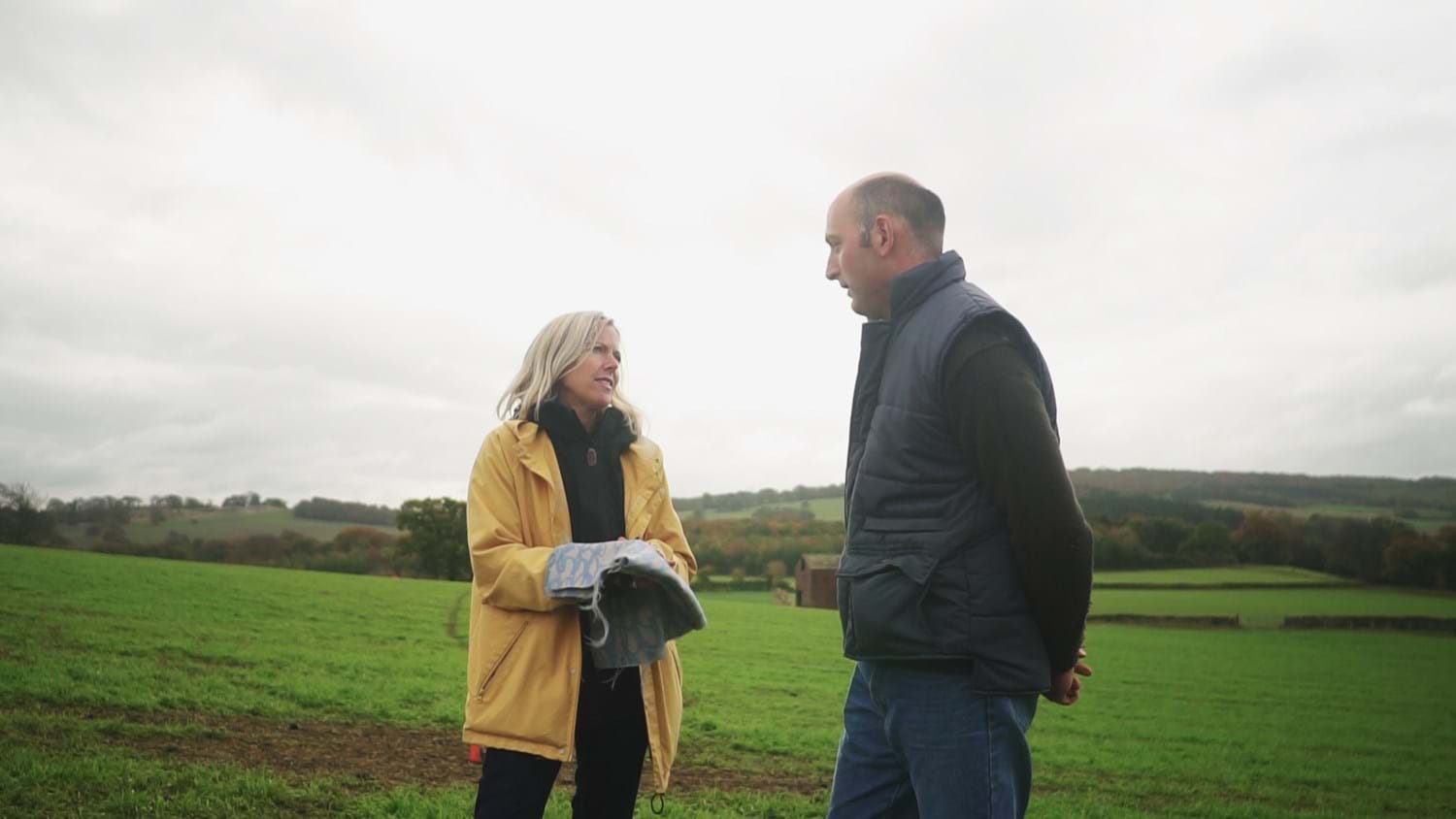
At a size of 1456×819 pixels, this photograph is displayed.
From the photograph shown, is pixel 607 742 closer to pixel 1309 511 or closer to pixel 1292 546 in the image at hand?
pixel 1292 546

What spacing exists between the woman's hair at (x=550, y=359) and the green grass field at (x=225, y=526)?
55142mm

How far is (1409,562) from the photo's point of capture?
81.6m

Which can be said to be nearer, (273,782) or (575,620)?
(575,620)

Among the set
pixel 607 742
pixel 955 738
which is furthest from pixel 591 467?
pixel 955 738

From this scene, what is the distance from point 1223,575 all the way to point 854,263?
89.1 metres

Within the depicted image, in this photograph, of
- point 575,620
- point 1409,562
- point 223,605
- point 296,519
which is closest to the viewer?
point 575,620

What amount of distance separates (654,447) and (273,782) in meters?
4.80

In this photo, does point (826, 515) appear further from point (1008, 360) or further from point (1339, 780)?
point (1008, 360)

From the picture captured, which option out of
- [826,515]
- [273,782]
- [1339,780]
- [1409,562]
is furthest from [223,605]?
[1409,562]

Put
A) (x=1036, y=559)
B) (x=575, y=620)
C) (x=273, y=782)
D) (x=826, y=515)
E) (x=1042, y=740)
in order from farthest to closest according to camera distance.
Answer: (x=826, y=515) < (x=1042, y=740) < (x=273, y=782) < (x=575, y=620) < (x=1036, y=559)

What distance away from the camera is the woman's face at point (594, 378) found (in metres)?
4.28

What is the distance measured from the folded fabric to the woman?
0.30ft

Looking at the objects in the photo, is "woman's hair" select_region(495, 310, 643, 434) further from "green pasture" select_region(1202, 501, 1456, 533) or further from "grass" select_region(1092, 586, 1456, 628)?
"green pasture" select_region(1202, 501, 1456, 533)

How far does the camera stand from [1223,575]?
3162 inches
